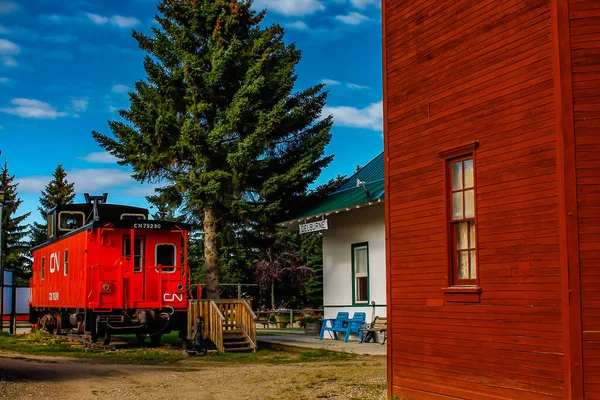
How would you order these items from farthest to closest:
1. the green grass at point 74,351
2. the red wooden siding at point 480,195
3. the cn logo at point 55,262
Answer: the cn logo at point 55,262 → the green grass at point 74,351 → the red wooden siding at point 480,195

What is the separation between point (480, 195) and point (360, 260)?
1265 cm

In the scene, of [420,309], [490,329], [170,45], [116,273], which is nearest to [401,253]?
[420,309]

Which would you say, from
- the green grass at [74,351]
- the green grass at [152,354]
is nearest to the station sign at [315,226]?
the green grass at [152,354]

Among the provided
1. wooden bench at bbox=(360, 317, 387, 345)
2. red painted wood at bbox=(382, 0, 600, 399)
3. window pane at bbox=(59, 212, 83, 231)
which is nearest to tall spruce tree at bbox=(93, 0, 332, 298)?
window pane at bbox=(59, 212, 83, 231)

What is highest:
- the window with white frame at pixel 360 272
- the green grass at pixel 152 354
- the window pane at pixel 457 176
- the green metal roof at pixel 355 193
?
the green metal roof at pixel 355 193

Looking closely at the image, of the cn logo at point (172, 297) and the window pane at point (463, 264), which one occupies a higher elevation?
the window pane at point (463, 264)

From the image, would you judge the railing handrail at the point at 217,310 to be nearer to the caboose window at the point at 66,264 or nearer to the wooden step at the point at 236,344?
the wooden step at the point at 236,344

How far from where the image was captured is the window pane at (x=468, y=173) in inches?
420

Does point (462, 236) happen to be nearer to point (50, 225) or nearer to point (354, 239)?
point (354, 239)

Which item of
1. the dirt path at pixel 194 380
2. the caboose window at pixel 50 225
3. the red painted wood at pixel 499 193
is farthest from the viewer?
the caboose window at pixel 50 225

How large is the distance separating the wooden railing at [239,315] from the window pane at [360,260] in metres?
3.45

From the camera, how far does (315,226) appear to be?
2317 centimetres

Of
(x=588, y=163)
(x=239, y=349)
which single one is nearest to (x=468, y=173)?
(x=588, y=163)

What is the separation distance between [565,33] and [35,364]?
1386cm
